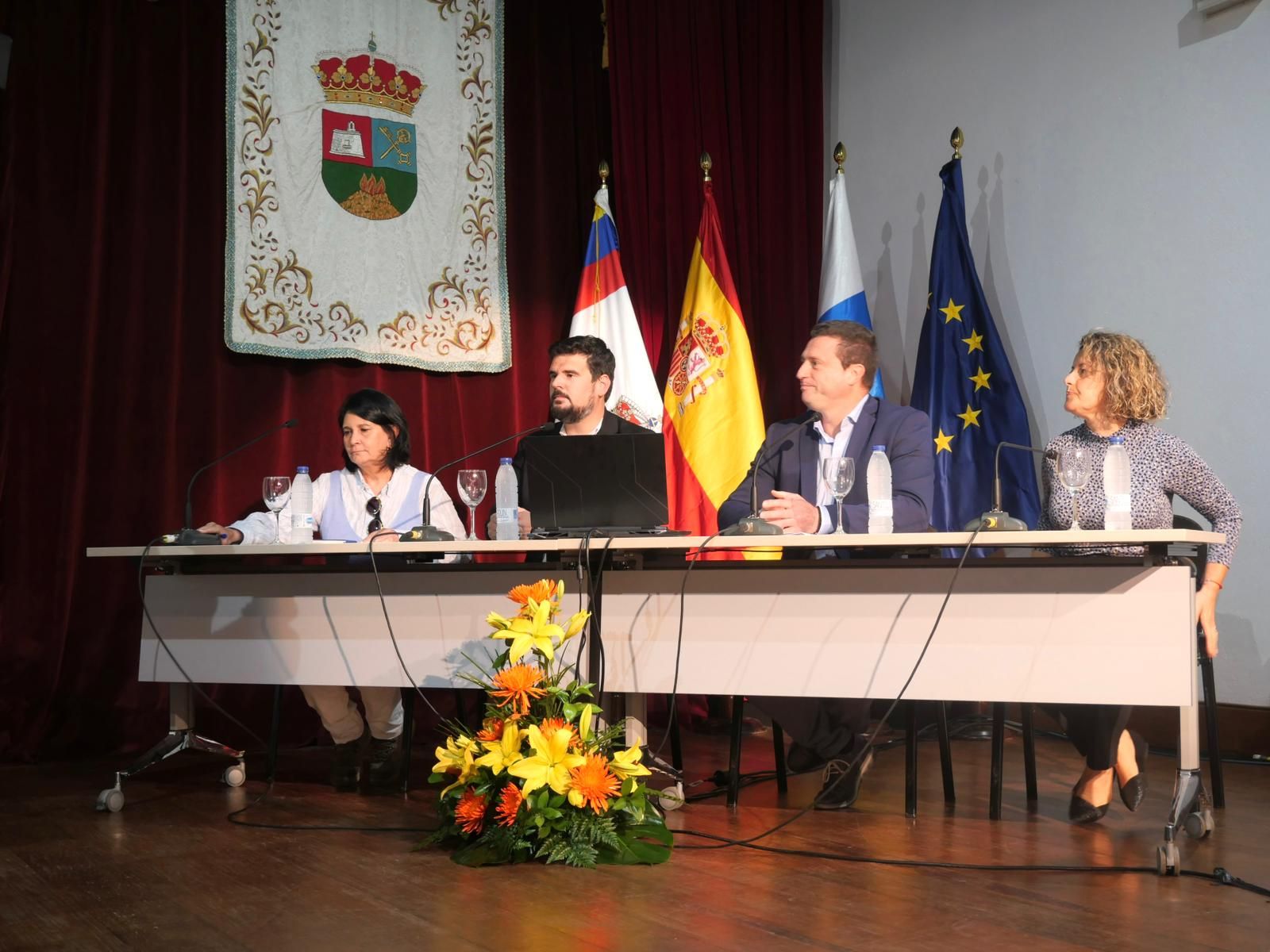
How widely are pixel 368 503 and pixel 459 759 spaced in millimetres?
1240

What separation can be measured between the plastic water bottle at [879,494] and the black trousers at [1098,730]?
2.15ft

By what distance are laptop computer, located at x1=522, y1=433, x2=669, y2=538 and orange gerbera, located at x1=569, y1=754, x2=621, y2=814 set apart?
1.95ft

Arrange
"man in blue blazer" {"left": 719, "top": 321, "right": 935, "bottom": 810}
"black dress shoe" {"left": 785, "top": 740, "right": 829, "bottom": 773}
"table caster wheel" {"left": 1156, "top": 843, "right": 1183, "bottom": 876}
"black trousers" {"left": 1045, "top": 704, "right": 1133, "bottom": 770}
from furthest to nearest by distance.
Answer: "black dress shoe" {"left": 785, "top": 740, "right": 829, "bottom": 773} < "man in blue blazer" {"left": 719, "top": 321, "right": 935, "bottom": 810} < "black trousers" {"left": 1045, "top": 704, "right": 1133, "bottom": 770} < "table caster wheel" {"left": 1156, "top": 843, "right": 1183, "bottom": 876}

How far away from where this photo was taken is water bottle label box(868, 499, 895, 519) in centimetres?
271

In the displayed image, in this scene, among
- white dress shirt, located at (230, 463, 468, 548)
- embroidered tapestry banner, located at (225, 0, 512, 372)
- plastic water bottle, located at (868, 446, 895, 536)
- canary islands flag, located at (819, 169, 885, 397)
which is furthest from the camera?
canary islands flag, located at (819, 169, 885, 397)

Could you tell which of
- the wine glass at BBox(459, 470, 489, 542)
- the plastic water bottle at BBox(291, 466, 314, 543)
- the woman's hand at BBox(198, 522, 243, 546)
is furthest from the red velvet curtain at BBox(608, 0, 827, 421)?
the woman's hand at BBox(198, 522, 243, 546)

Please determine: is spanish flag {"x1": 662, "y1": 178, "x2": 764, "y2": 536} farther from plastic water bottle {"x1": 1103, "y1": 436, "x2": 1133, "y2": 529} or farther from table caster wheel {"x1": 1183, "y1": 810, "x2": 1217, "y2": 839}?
table caster wheel {"x1": 1183, "y1": 810, "x2": 1217, "y2": 839}

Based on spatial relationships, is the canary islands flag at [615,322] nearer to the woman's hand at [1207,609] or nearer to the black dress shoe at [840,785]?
the black dress shoe at [840,785]

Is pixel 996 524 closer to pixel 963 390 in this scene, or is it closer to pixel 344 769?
pixel 344 769

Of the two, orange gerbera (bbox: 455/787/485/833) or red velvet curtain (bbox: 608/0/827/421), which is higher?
red velvet curtain (bbox: 608/0/827/421)

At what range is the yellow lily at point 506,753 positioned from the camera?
2.42 meters

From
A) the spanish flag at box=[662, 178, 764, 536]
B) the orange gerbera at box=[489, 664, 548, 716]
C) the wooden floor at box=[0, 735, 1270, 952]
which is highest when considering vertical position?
the spanish flag at box=[662, 178, 764, 536]

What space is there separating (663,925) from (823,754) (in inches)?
47.8

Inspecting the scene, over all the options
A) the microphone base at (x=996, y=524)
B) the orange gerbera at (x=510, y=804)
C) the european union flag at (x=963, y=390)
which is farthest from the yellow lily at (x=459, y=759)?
the european union flag at (x=963, y=390)
